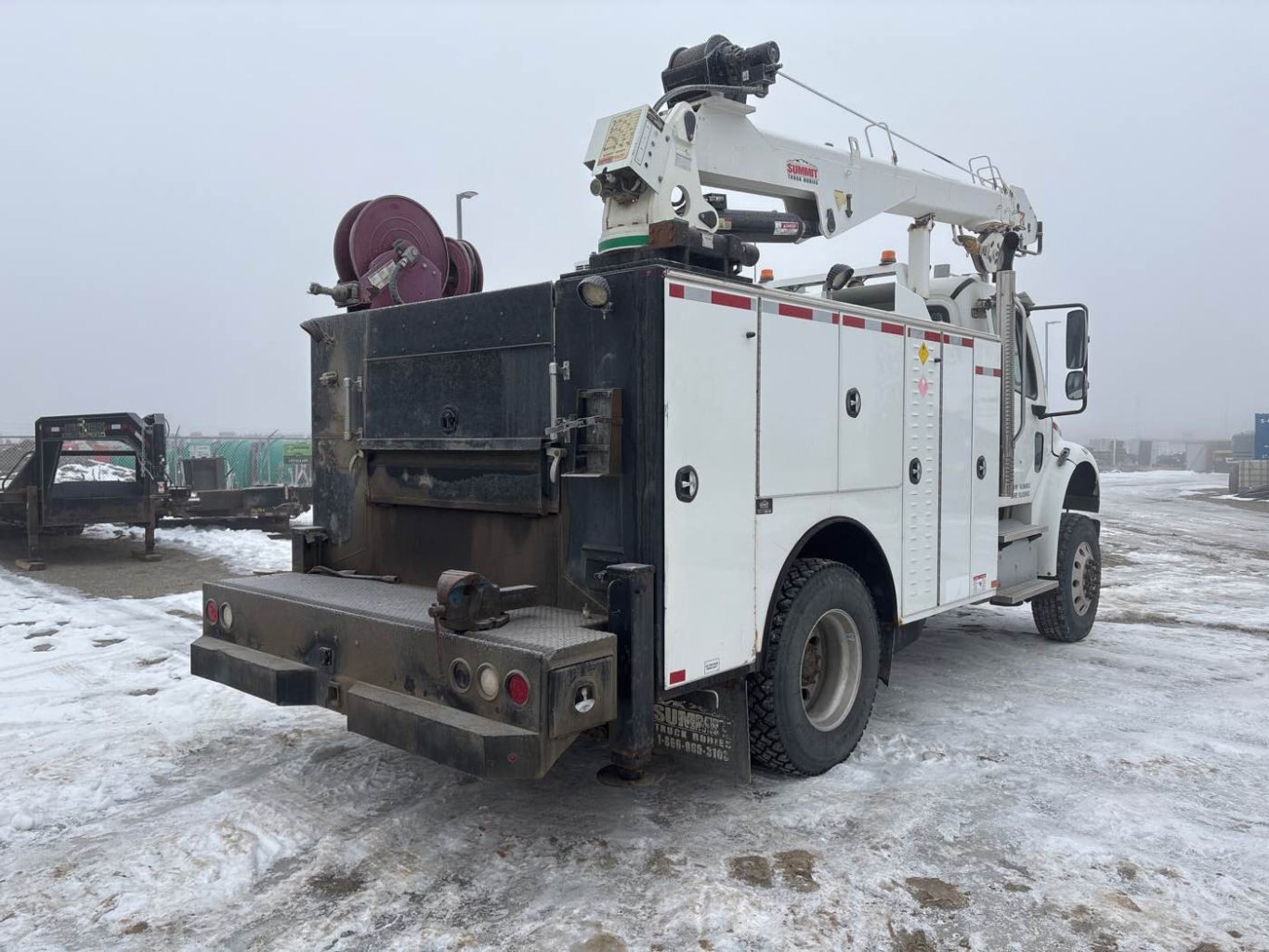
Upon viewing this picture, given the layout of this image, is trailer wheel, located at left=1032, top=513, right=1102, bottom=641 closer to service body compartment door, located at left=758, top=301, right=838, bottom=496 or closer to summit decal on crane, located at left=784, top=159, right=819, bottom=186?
summit decal on crane, located at left=784, top=159, right=819, bottom=186

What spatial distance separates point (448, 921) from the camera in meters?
3.33

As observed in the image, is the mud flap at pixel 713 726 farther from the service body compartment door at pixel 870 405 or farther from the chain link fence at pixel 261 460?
the chain link fence at pixel 261 460

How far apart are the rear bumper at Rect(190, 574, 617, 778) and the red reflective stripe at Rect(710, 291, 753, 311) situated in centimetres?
143

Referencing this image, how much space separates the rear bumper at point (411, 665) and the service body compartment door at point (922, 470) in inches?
89.6

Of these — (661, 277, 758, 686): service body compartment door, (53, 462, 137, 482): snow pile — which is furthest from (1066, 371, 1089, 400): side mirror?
(53, 462, 137, 482): snow pile

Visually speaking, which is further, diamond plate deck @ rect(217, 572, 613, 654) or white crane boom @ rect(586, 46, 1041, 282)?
white crane boom @ rect(586, 46, 1041, 282)

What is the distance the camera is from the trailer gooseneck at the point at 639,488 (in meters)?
3.67

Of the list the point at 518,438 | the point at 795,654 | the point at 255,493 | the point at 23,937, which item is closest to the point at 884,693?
the point at 795,654

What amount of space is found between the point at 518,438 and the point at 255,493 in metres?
10.7

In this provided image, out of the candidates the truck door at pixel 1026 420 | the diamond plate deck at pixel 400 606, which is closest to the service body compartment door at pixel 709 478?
the diamond plate deck at pixel 400 606

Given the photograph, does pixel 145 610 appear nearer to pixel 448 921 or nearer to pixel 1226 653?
pixel 448 921

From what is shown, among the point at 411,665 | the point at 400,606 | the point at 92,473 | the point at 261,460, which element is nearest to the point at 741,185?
the point at 400,606

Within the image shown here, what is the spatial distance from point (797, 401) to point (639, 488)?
1.06 m

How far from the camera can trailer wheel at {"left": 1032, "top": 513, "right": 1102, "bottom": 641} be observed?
306 inches
